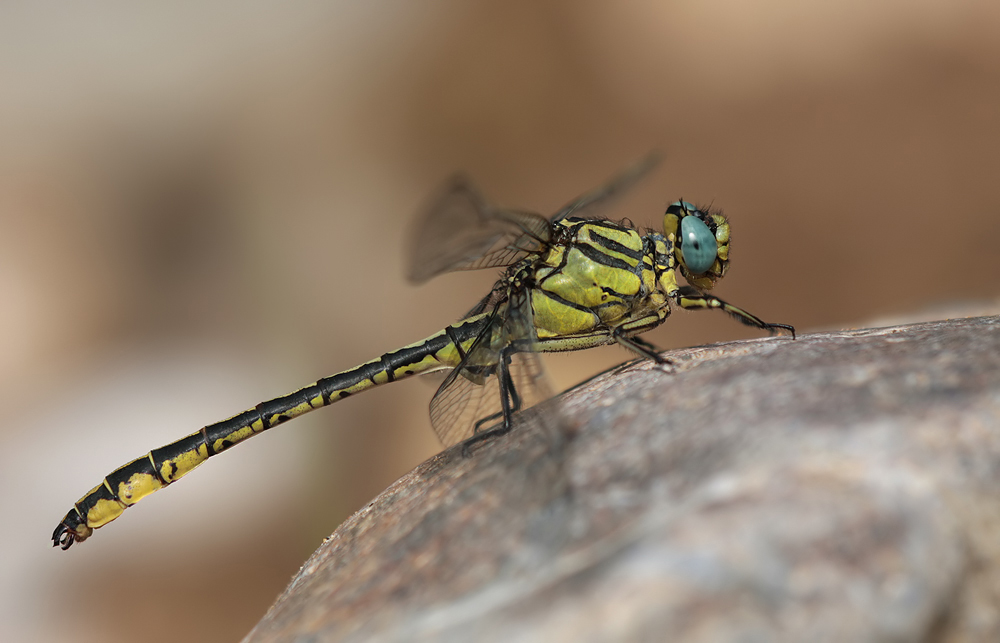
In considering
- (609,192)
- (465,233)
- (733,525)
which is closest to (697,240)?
(609,192)

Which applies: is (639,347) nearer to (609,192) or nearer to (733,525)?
(609,192)

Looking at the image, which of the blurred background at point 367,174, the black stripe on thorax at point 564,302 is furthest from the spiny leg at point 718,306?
the blurred background at point 367,174

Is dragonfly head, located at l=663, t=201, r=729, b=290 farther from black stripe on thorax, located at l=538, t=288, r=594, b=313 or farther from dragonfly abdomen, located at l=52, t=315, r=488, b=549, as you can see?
dragonfly abdomen, located at l=52, t=315, r=488, b=549

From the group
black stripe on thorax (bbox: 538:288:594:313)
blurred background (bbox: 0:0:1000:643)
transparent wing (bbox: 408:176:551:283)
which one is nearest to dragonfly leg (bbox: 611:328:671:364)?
black stripe on thorax (bbox: 538:288:594:313)

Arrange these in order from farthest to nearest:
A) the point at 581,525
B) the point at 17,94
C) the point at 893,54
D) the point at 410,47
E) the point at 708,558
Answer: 1. the point at 410,47
2. the point at 893,54
3. the point at 17,94
4. the point at 581,525
5. the point at 708,558

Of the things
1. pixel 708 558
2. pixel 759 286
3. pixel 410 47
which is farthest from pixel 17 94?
pixel 708 558

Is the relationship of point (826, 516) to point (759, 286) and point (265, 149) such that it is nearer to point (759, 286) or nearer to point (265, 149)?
point (759, 286)
